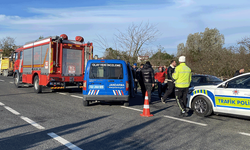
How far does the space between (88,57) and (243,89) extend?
878cm

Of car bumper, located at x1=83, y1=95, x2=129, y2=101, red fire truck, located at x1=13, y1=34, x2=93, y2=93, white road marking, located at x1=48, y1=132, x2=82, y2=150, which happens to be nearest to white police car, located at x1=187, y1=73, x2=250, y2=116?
car bumper, located at x1=83, y1=95, x2=129, y2=101

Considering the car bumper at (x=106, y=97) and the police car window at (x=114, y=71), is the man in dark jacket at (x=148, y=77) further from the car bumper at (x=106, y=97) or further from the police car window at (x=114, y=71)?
the car bumper at (x=106, y=97)

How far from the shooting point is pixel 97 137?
5.23 metres

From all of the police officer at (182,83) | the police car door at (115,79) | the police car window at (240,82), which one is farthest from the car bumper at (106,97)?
the police car window at (240,82)

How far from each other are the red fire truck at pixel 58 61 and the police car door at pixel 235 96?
7923mm

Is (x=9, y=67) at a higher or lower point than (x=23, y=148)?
higher

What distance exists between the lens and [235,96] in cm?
679

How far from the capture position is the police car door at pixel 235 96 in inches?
259

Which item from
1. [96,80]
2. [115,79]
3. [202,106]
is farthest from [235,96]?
[96,80]

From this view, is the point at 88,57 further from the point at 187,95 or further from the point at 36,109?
the point at 187,95

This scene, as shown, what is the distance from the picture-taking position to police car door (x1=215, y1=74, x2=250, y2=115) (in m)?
6.57

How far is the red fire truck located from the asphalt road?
4.22 m

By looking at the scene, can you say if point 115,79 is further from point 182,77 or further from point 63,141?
point 63,141

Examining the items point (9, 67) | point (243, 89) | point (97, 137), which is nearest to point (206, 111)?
point (243, 89)
